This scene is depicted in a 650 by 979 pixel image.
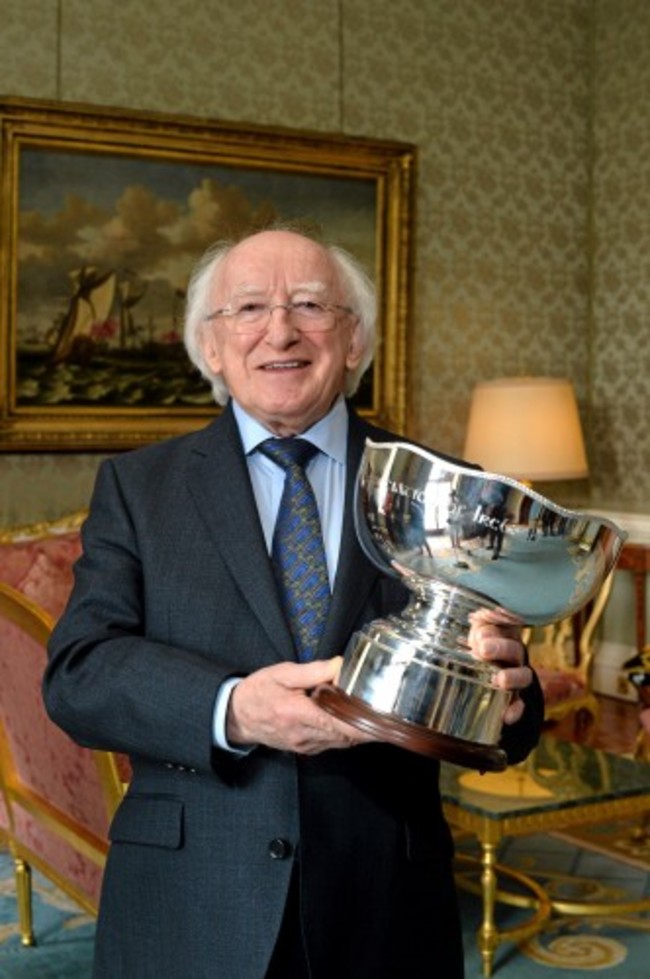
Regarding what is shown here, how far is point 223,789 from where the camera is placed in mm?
1683

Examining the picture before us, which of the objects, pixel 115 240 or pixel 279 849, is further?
pixel 115 240

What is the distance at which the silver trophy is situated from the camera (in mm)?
1438

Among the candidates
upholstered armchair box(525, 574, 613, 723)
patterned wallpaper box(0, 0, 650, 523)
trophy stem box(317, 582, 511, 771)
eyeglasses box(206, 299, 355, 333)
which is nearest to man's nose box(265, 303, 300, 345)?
eyeglasses box(206, 299, 355, 333)

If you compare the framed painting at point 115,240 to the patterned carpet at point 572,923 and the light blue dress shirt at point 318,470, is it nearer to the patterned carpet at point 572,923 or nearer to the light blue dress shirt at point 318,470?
the patterned carpet at point 572,923

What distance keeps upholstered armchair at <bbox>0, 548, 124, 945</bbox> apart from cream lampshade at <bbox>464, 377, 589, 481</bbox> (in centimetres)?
336

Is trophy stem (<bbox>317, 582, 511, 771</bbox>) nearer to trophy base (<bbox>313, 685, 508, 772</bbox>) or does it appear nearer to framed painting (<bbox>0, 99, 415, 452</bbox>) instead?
trophy base (<bbox>313, 685, 508, 772</bbox>)

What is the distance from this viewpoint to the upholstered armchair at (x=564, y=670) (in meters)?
5.39

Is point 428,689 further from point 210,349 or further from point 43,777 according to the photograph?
point 43,777

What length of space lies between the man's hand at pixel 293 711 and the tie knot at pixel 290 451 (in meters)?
0.38

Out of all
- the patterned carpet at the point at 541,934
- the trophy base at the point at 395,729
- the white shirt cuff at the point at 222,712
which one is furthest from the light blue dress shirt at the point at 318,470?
the patterned carpet at the point at 541,934

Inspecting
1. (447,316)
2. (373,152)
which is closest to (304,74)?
(373,152)

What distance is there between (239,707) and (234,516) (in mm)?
301

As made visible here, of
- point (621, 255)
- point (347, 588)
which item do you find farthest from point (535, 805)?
point (621, 255)

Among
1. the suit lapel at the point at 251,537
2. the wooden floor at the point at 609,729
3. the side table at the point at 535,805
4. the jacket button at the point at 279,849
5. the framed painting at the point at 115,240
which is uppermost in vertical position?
the framed painting at the point at 115,240
